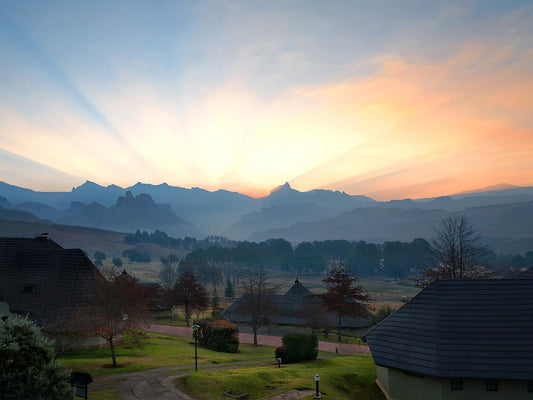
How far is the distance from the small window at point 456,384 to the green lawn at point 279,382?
17.1 feet

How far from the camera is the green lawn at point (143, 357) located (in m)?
25.0

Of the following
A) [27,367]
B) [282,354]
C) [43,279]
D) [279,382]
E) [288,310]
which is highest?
[43,279]

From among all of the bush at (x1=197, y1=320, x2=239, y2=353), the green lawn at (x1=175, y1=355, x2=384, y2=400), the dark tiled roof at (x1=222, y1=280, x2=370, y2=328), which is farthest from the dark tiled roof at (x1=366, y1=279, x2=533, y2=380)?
the dark tiled roof at (x1=222, y1=280, x2=370, y2=328)

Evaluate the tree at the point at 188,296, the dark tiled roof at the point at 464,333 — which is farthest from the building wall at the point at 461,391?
the tree at the point at 188,296

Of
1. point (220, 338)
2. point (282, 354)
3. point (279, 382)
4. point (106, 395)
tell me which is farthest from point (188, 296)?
point (106, 395)

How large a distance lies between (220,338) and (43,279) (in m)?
19.3

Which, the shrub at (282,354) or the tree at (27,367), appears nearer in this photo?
the tree at (27,367)

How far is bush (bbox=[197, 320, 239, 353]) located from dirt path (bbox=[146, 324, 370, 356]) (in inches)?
270

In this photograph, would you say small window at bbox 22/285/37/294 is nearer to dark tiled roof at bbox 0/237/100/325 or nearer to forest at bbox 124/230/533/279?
dark tiled roof at bbox 0/237/100/325

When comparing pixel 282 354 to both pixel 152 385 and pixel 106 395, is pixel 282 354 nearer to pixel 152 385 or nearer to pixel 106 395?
pixel 152 385

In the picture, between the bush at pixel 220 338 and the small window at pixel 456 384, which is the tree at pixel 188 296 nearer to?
the bush at pixel 220 338

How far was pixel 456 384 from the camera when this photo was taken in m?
18.5

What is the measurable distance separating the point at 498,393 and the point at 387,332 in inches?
245

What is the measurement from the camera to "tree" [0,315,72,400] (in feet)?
41.1
